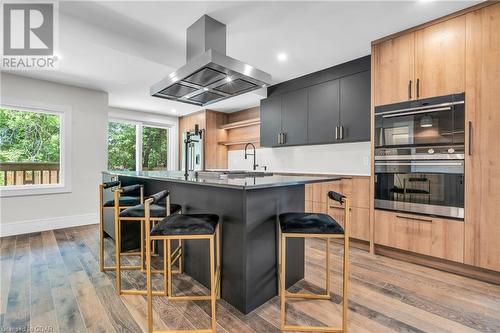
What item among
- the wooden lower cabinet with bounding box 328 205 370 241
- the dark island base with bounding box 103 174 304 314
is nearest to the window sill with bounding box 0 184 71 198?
the dark island base with bounding box 103 174 304 314

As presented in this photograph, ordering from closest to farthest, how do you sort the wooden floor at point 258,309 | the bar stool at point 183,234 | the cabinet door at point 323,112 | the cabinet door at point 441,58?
the bar stool at point 183,234 < the wooden floor at point 258,309 < the cabinet door at point 441,58 < the cabinet door at point 323,112

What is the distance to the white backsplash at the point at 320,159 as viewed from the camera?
3574mm

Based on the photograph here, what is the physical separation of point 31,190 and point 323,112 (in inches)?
187

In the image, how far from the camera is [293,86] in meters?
3.99

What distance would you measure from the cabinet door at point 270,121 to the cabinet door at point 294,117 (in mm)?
133

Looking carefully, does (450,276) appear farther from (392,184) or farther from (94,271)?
(94,271)

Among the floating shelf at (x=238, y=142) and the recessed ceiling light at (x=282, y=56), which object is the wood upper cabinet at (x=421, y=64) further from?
the floating shelf at (x=238, y=142)

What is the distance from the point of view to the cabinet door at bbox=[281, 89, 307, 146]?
385 cm

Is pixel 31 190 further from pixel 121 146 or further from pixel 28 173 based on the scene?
pixel 121 146

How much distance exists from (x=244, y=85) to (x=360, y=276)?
7.40 feet

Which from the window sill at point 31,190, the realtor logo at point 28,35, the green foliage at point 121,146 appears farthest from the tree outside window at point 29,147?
the green foliage at point 121,146

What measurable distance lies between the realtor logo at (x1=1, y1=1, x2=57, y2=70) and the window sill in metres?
1.79

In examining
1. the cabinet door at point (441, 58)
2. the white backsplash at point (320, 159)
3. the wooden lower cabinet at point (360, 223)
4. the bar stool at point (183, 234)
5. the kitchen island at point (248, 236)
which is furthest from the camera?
the white backsplash at point (320, 159)

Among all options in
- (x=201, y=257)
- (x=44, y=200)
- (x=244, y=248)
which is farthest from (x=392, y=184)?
(x=44, y=200)
